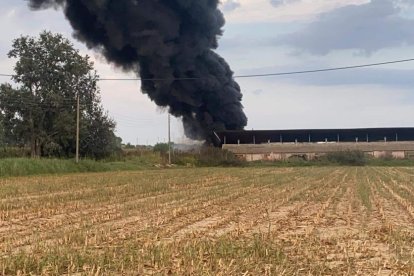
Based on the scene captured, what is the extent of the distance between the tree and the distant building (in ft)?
51.2

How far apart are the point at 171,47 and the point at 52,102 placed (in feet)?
43.8

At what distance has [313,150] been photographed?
7006 cm

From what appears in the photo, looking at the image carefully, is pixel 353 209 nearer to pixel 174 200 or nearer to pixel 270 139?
pixel 174 200

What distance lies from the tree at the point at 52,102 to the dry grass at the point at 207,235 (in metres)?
38.6

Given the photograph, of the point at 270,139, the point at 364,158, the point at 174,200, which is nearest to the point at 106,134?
the point at 270,139

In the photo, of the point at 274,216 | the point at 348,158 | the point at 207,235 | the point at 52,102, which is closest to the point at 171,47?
the point at 52,102

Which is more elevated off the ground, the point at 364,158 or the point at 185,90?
the point at 185,90

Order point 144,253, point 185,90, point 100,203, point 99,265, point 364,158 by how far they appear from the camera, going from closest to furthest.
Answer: point 99,265, point 144,253, point 100,203, point 185,90, point 364,158

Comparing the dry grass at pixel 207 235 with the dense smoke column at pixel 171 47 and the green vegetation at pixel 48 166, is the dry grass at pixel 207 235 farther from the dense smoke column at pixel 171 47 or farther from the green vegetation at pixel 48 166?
the dense smoke column at pixel 171 47

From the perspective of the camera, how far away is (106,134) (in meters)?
61.5

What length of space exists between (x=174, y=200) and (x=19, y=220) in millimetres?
6718

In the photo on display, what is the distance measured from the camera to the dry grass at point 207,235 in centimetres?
783

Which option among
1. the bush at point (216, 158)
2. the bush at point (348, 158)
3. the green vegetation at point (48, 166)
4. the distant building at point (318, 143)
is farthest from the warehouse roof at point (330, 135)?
the green vegetation at point (48, 166)

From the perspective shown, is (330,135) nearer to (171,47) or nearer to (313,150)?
(313,150)
